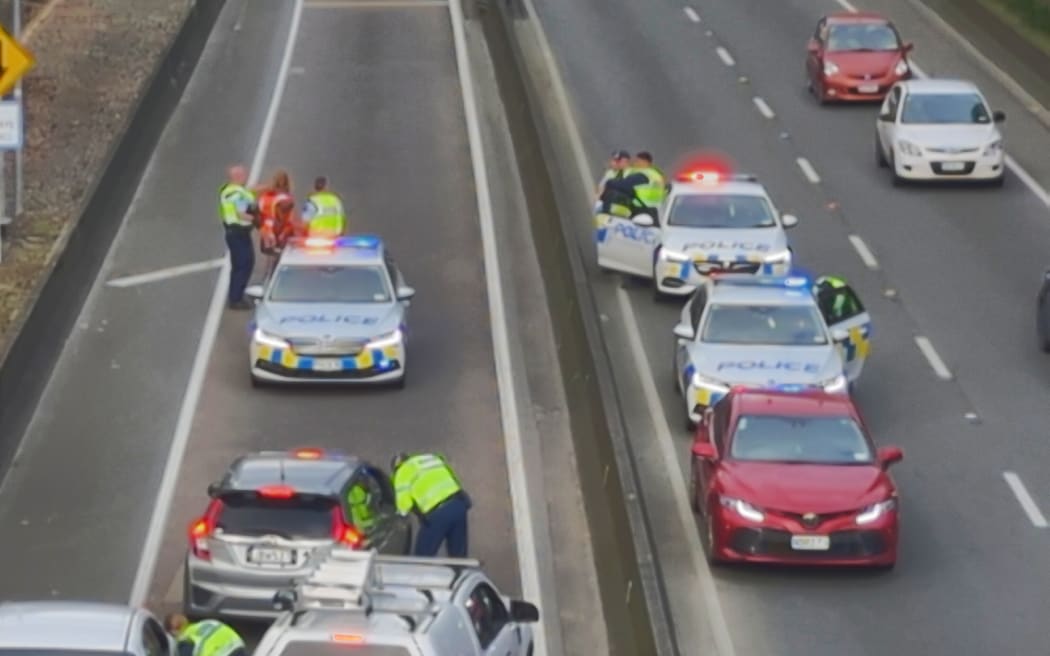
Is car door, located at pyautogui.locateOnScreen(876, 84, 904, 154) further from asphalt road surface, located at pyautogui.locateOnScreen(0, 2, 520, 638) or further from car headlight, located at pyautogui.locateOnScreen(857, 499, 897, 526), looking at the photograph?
car headlight, located at pyautogui.locateOnScreen(857, 499, 897, 526)

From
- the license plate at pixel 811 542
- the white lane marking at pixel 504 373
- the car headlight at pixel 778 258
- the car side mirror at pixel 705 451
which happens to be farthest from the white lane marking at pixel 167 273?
the license plate at pixel 811 542

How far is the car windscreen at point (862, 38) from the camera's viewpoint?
43.3 metres

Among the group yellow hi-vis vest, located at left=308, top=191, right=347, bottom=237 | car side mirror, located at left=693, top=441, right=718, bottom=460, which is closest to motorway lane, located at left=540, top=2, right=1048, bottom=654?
car side mirror, located at left=693, top=441, right=718, bottom=460

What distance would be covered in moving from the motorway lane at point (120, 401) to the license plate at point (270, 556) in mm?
2518

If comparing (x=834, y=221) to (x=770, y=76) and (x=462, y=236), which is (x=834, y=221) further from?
(x=770, y=76)

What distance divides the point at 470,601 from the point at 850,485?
5.87m

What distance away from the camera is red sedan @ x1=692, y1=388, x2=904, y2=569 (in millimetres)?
Result: 20828

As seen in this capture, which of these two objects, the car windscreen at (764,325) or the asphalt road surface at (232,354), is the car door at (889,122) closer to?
the asphalt road surface at (232,354)

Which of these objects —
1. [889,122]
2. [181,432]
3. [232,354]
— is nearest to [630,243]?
[232,354]

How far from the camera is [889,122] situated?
37562 mm

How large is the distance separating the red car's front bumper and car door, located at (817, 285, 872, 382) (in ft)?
17.9

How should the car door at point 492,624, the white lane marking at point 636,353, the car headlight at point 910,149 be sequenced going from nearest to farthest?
the car door at point 492,624, the white lane marking at point 636,353, the car headlight at point 910,149

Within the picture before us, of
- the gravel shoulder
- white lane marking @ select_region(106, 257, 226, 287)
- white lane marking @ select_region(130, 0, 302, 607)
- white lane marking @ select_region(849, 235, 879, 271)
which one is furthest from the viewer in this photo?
white lane marking @ select_region(849, 235, 879, 271)

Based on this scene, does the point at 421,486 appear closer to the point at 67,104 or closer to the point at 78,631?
the point at 78,631
